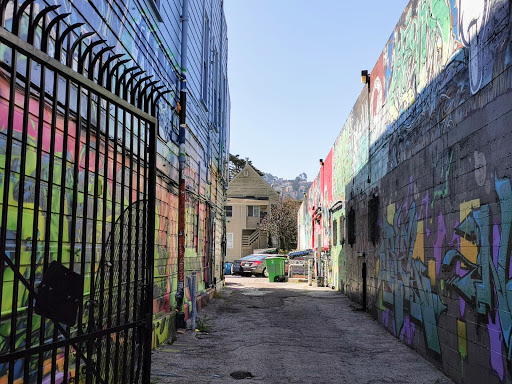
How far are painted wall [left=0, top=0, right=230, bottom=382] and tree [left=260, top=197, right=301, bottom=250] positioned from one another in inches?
1090

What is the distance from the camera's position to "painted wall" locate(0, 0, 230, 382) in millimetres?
3736

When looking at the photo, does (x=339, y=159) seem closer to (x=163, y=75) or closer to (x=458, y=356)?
(x=163, y=75)

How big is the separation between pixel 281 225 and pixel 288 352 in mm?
38862

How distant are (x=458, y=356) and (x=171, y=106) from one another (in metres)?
5.88

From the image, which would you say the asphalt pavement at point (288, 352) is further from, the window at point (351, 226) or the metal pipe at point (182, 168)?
the window at point (351, 226)

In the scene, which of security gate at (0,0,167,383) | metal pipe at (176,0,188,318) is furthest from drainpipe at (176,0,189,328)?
security gate at (0,0,167,383)

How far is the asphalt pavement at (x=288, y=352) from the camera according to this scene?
6035 millimetres

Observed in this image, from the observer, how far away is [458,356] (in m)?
5.68

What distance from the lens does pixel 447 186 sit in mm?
6141

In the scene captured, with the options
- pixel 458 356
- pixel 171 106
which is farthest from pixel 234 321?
pixel 458 356

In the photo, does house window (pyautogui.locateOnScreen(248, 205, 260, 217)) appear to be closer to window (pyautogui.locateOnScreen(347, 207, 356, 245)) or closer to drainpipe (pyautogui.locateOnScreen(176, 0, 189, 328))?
window (pyautogui.locateOnScreen(347, 207, 356, 245))

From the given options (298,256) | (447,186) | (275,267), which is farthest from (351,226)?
(298,256)

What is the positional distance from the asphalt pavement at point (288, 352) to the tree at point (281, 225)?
33548 millimetres

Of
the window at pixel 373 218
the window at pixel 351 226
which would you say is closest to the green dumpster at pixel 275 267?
the window at pixel 351 226
